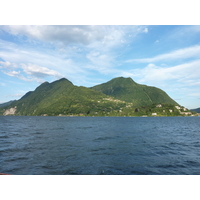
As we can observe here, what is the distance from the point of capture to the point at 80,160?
22.1 meters

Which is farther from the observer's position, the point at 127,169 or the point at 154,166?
the point at 154,166

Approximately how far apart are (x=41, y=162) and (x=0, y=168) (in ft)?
17.0
